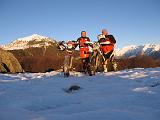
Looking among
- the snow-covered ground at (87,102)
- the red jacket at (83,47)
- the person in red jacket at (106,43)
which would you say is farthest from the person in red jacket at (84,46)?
the snow-covered ground at (87,102)

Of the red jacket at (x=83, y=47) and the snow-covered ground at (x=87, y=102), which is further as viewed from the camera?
the red jacket at (x=83, y=47)

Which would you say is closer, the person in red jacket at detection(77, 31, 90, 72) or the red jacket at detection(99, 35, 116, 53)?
the person in red jacket at detection(77, 31, 90, 72)

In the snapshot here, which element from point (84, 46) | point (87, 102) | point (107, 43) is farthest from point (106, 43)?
point (87, 102)

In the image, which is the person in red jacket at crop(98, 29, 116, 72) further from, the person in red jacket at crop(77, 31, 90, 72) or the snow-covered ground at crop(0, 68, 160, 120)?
the snow-covered ground at crop(0, 68, 160, 120)

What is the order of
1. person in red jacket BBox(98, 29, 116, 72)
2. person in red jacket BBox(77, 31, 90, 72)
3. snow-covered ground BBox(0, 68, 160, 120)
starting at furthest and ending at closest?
person in red jacket BBox(98, 29, 116, 72), person in red jacket BBox(77, 31, 90, 72), snow-covered ground BBox(0, 68, 160, 120)

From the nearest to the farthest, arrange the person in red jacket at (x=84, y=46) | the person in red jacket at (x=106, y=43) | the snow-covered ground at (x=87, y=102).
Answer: the snow-covered ground at (x=87, y=102) → the person in red jacket at (x=84, y=46) → the person in red jacket at (x=106, y=43)

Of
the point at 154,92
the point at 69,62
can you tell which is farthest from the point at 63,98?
the point at 69,62

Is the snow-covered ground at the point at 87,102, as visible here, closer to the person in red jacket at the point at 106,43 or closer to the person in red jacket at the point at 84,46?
the person in red jacket at the point at 84,46

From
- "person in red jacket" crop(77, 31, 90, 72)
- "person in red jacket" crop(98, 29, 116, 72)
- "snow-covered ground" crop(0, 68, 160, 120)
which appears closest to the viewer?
"snow-covered ground" crop(0, 68, 160, 120)

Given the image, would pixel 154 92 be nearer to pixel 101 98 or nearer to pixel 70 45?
pixel 101 98

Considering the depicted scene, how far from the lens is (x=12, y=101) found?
8953mm

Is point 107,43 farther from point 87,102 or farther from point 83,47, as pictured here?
point 87,102

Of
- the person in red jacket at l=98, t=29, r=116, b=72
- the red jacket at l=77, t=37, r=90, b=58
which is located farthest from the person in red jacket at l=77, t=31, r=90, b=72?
the person in red jacket at l=98, t=29, r=116, b=72

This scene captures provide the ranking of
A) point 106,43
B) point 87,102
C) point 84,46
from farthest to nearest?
1. point 106,43
2. point 84,46
3. point 87,102
